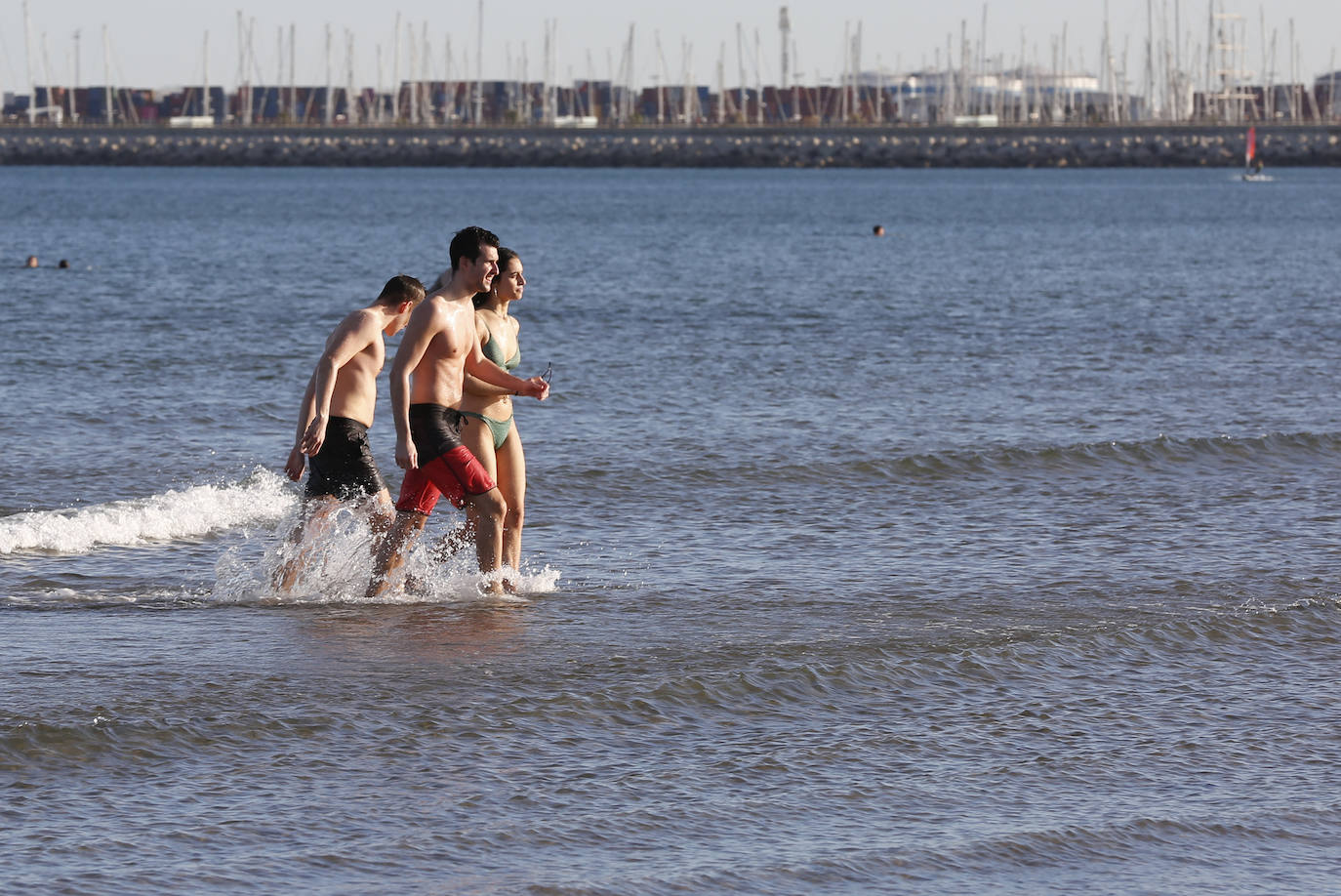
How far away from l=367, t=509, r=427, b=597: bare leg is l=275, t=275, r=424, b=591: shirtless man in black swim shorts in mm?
68

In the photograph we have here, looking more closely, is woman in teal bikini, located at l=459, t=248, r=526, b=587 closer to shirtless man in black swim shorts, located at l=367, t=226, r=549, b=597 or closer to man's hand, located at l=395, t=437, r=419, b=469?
shirtless man in black swim shorts, located at l=367, t=226, r=549, b=597

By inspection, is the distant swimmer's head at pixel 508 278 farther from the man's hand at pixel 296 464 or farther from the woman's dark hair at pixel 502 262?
the man's hand at pixel 296 464

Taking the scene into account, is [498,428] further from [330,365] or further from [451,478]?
[330,365]

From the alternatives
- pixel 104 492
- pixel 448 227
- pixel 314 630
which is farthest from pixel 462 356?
pixel 448 227

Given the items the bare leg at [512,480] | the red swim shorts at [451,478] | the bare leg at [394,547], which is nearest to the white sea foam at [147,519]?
the bare leg at [394,547]

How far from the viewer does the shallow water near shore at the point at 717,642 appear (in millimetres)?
5785

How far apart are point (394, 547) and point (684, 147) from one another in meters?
150

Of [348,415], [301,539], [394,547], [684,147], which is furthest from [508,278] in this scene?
[684,147]

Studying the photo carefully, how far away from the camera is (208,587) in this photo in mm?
9547

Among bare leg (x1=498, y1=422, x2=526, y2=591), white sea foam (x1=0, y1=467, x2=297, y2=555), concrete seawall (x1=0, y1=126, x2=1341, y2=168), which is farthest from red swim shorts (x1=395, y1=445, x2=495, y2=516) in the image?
concrete seawall (x1=0, y1=126, x2=1341, y2=168)

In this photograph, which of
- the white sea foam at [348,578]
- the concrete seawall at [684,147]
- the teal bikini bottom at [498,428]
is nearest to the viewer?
the teal bikini bottom at [498,428]

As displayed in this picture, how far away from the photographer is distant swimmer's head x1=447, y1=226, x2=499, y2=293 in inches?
318

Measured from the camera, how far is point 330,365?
27.7ft

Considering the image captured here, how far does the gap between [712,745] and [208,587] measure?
384 cm
